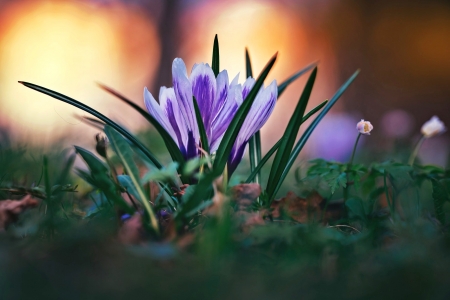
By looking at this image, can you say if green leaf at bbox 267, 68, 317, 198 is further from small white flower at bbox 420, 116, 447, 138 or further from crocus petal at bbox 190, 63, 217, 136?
small white flower at bbox 420, 116, 447, 138

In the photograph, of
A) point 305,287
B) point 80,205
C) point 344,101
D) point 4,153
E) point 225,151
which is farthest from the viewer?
point 344,101

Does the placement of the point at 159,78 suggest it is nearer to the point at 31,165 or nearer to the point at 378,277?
the point at 31,165

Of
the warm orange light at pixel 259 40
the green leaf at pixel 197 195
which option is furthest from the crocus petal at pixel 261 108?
the warm orange light at pixel 259 40

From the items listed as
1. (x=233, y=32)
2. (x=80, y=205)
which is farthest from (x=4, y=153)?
(x=233, y=32)

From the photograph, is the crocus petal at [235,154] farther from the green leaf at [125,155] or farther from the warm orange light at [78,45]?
the warm orange light at [78,45]

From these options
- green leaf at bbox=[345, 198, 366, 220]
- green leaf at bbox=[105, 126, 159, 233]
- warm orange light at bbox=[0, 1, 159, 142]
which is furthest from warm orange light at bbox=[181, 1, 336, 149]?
green leaf at bbox=[105, 126, 159, 233]

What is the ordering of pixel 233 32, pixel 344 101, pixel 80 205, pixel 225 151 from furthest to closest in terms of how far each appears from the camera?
pixel 344 101 < pixel 233 32 < pixel 80 205 < pixel 225 151

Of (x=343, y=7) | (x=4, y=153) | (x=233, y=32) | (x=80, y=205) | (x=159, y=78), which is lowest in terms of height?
(x=80, y=205)

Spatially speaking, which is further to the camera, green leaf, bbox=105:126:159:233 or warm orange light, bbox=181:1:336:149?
warm orange light, bbox=181:1:336:149
